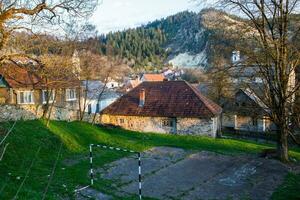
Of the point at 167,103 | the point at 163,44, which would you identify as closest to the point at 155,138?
the point at 167,103

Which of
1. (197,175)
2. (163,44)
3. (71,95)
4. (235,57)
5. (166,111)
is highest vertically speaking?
(163,44)

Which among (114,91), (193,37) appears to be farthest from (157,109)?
(193,37)

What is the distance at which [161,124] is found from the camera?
105 feet

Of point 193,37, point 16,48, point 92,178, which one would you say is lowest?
point 92,178

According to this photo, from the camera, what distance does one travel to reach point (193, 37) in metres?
180

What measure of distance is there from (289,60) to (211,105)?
1474 centimetres

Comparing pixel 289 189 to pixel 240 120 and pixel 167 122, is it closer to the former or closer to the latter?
pixel 167 122

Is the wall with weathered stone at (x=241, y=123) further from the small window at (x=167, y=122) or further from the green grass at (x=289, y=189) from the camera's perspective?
the green grass at (x=289, y=189)

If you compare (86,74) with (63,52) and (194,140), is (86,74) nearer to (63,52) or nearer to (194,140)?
(63,52)

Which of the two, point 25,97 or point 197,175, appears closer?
point 197,175

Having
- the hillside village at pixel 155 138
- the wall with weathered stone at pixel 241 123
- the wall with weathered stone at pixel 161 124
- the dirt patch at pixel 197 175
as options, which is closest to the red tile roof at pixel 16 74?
the hillside village at pixel 155 138

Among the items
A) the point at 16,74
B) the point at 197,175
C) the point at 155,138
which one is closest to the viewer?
the point at 197,175

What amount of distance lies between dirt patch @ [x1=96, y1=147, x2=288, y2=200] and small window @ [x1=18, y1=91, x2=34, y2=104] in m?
19.6

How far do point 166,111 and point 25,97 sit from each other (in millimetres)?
13250
